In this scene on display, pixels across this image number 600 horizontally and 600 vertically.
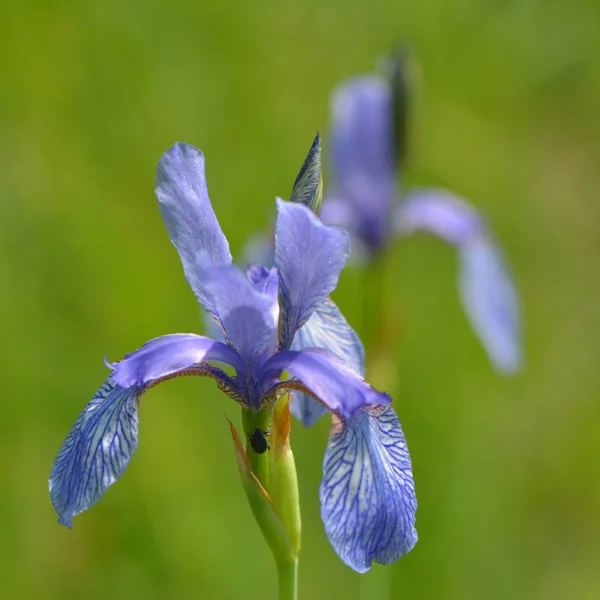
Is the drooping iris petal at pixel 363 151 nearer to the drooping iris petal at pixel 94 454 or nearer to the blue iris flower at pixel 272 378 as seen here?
the blue iris flower at pixel 272 378

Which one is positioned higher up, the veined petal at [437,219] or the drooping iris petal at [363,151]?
the drooping iris petal at [363,151]

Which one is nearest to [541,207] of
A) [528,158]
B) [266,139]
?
[528,158]

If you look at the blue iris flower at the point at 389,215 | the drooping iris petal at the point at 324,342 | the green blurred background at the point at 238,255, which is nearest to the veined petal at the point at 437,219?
the blue iris flower at the point at 389,215

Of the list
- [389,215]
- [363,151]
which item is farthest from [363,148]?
[389,215]

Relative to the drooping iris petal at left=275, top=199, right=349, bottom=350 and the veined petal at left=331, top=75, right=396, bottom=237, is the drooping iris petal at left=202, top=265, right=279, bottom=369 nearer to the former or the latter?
the drooping iris petal at left=275, top=199, right=349, bottom=350

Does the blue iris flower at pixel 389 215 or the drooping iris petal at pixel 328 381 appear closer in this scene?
the drooping iris petal at pixel 328 381

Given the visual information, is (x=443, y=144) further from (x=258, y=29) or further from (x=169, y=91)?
(x=169, y=91)

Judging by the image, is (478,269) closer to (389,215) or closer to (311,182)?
(389,215)
